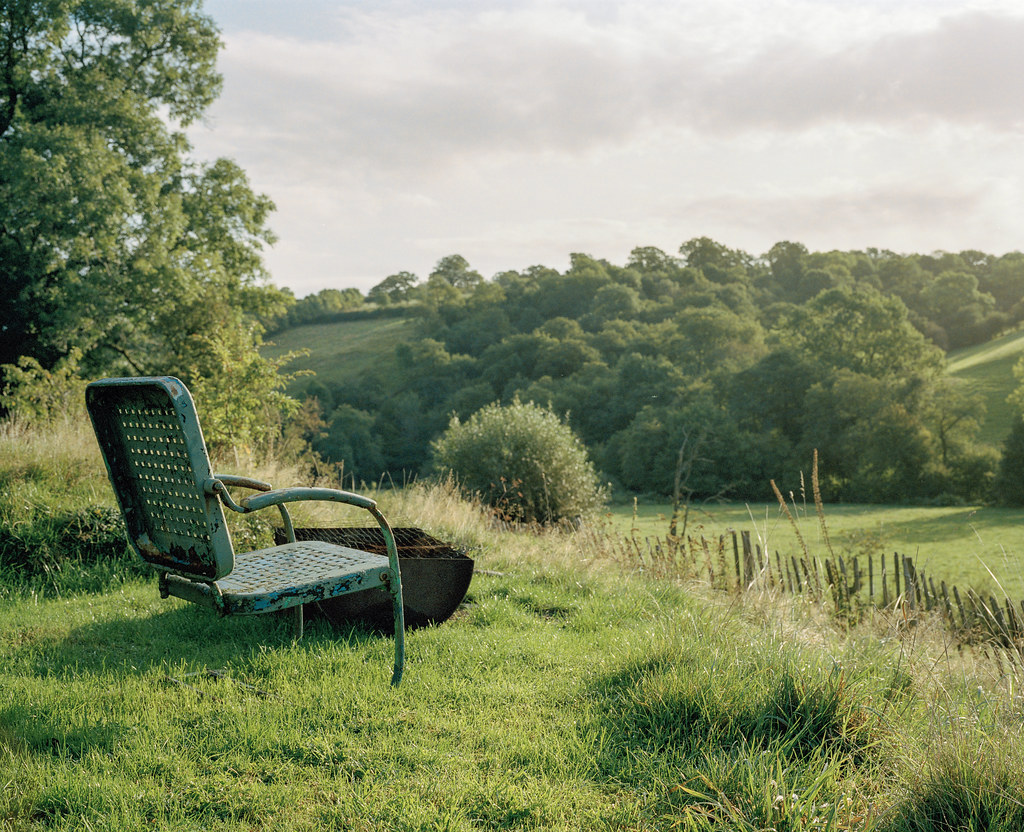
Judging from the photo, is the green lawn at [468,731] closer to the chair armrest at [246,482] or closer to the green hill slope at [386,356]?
the chair armrest at [246,482]

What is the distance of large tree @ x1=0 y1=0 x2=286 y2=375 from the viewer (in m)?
18.3

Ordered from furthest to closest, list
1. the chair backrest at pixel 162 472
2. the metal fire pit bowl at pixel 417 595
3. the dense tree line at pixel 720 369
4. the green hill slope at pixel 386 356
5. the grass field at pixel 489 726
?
the green hill slope at pixel 386 356 < the dense tree line at pixel 720 369 < the metal fire pit bowl at pixel 417 595 < the chair backrest at pixel 162 472 < the grass field at pixel 489 726

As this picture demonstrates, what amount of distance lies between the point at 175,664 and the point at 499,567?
302cm

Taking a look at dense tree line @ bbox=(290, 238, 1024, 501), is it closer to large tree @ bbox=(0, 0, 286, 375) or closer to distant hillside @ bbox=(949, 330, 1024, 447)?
distant hillside @ bbox=(949, 330, 1024, 447)

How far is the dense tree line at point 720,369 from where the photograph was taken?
126 feet

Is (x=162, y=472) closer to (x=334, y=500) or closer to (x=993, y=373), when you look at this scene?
(x=334, y=500)

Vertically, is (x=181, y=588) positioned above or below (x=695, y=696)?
above

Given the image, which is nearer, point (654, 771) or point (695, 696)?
point (654, 771)

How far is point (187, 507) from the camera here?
2.78m

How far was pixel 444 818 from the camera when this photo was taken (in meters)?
2.33

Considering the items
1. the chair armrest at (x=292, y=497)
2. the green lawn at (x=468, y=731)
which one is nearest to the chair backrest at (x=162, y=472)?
the chair armrest at (x=292, y=497)

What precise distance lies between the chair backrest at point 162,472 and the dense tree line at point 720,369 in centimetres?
2203

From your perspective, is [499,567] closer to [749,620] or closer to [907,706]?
[749,620]

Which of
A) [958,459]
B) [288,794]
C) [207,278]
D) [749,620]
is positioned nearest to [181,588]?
[288,794]
